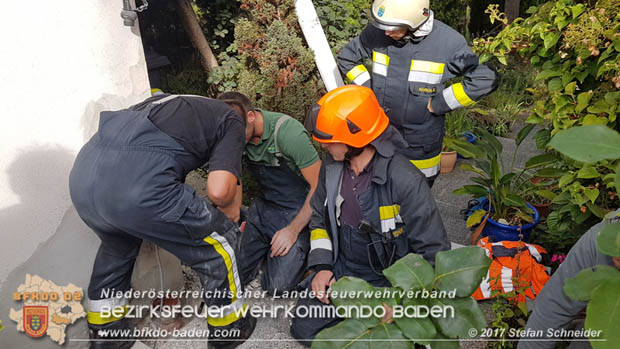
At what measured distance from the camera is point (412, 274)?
3.97ft

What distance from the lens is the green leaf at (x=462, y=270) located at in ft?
3.73

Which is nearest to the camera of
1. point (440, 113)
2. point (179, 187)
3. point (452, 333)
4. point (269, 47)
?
point (452, 333)

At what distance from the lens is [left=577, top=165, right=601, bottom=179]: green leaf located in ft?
7.84

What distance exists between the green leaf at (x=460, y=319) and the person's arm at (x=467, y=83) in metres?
2.17

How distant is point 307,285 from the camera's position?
9.27ft

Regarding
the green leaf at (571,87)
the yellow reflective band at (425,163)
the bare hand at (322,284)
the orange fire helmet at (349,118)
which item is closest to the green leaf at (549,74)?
the green leaf at (571,87)

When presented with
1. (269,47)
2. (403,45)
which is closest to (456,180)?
(403,45)

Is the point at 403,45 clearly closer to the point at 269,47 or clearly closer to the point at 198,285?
the point at 269,47

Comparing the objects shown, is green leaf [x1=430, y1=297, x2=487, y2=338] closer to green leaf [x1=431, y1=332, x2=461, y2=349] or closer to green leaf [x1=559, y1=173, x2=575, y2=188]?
green leaf [x1=431, y1=332, x2=461, y2=349]

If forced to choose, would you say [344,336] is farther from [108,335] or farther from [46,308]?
[46,308]

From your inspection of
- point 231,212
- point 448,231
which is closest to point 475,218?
point 448,231

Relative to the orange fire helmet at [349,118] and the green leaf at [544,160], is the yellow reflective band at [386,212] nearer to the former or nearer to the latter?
the orange fire helmet at [349,118]

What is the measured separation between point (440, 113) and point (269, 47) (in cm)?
204

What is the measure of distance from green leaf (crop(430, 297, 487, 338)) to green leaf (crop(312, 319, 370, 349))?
0.21 metres
